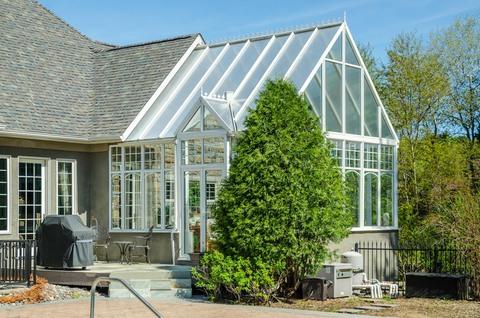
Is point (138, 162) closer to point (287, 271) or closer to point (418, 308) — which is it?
point (287, 271)

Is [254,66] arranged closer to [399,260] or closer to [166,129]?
[166,129]

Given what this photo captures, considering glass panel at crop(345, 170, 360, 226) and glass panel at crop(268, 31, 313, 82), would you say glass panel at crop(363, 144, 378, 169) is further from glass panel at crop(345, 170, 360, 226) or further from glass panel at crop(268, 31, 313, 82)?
glass panel at crop(268, 31, 313, 82)

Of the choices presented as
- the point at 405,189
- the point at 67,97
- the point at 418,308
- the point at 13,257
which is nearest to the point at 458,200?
the point at 418,308

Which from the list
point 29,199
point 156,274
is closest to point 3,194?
point 29,199

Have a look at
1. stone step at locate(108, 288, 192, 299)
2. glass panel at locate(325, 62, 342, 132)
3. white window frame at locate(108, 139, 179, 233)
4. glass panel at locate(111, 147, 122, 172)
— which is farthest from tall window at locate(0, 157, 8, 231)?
glass panel at locate(325, 62, 342, 132)

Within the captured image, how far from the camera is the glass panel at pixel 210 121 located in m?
18.4

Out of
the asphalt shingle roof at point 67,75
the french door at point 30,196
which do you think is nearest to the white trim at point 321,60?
the asphalt shingle roof at point 67,75

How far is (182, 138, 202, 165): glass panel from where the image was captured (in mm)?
19094

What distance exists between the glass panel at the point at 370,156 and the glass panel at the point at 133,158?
612cm

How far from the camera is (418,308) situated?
14828 mm

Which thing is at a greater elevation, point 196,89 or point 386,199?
point 196,89

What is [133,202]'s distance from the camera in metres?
21.1

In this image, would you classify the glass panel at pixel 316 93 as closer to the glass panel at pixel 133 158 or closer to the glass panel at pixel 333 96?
the glass panel at pixel 333 96

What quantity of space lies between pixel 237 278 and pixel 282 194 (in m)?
1.92
